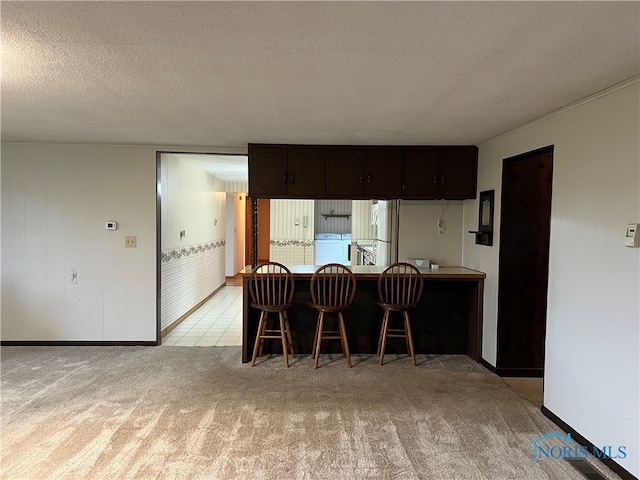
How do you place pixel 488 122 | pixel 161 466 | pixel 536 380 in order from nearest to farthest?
pixel 161 466
pixel 488 122
pixel 536 380

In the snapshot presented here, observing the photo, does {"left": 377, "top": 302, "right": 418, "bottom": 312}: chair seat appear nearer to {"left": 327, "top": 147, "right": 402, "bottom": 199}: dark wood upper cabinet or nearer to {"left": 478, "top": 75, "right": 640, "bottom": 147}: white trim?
{"left": 327, "top": 147, "right": 402, "bottom": 199}: dark wood upper cabinet

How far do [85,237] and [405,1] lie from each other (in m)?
4.04

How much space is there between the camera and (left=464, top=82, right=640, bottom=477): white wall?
2.13 meters

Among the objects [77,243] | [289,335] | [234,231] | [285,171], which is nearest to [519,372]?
[289,335]

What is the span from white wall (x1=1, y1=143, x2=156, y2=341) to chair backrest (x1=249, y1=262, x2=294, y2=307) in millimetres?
1276

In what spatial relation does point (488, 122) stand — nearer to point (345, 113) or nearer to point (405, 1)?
point (345, 113)

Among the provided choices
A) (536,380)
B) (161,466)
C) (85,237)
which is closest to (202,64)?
(161,466)

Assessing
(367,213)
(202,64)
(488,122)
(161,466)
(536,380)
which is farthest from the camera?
(367,213)

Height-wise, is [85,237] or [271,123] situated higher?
[271,123]

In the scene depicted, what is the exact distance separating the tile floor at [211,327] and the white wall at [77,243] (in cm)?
44

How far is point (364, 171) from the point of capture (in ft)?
13.8

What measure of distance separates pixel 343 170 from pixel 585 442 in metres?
2.93

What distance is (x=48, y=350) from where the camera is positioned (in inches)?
162

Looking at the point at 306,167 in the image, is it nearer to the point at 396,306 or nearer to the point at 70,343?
the point at 396,306
